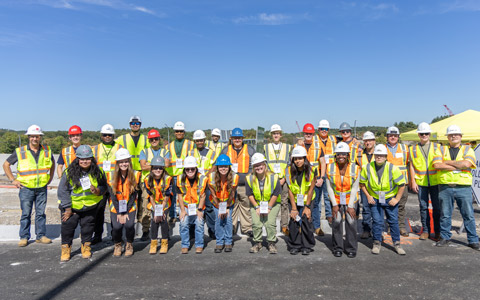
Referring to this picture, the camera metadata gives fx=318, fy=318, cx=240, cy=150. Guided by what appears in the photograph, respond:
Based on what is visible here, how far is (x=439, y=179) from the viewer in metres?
5.93

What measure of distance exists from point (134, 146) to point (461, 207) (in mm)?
6545

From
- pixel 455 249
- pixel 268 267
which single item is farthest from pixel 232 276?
pixel 455 249

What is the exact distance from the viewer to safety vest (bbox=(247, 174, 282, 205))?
560 centimetres

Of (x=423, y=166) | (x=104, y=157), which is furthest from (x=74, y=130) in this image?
(x=423, y=166)

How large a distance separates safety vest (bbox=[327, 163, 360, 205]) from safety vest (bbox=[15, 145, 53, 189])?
544 cm

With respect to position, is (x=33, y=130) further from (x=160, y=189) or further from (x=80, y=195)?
(x=160, y=189)

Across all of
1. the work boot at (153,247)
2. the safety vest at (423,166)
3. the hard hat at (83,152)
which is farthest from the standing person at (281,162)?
the hard hat at (83,152)

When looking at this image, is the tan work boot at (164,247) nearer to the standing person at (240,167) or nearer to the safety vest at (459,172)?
the standing person at (240,167)

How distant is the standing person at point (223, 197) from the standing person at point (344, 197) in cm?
177

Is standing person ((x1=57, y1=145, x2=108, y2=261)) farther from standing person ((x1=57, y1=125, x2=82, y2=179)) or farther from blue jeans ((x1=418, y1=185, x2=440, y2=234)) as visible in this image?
blue jeans ((x1=418, y1=185, x2=440, y2=234))

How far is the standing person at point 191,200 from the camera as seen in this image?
18.4 feet

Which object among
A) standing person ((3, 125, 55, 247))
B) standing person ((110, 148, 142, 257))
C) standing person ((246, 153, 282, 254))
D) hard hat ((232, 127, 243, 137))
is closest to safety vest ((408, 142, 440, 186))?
standing person ((246, 153, 282, 254))

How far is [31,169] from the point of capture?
19.8 feet

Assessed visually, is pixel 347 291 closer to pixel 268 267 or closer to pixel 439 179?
pixel 268 267
